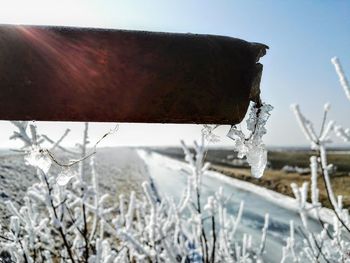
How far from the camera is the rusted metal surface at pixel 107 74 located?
0.75 meters

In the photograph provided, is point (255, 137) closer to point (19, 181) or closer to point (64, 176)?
point (64, 176)

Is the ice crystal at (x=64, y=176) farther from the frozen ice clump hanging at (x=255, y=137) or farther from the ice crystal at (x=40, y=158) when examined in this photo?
the frozen ice clump hanging at (x=255, y=137)

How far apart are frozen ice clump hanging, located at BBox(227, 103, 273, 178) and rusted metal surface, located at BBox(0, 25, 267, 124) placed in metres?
0.22

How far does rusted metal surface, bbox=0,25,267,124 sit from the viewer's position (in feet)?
2.48

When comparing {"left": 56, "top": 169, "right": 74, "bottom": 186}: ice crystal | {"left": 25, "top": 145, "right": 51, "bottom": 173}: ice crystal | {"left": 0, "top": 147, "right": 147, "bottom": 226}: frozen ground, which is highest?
{"left": 25, "top": 145, "right": 51, "bottom": 173}: ice crystal

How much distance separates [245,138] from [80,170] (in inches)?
154

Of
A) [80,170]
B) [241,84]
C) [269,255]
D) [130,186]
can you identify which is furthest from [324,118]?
[130,186]

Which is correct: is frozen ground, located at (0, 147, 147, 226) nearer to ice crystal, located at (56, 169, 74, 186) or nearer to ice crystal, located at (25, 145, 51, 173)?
ice crystal, located at (56, 169, 74, 186)

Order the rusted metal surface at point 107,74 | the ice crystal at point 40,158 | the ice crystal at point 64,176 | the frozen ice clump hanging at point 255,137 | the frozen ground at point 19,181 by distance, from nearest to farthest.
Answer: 1. the rusted metal surface at point 107,74
2. the frozen ice clump hanging at point 255,137
3. the ice crystal at point 40,158
4. the ice crystal at point 64,176
5. the frozen ground at point 19,181

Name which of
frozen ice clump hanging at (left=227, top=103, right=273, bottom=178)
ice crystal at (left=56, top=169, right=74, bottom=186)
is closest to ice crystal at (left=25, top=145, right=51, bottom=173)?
ice crystal at (left=56, top=169, right=74, bottom=186)

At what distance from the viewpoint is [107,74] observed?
758mm

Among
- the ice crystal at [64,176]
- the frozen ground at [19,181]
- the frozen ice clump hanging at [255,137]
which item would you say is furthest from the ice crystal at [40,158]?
the frozen ground at [19,181]

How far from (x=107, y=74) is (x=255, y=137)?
0.45 metres

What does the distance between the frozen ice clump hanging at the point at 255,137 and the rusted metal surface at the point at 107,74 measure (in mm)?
220
